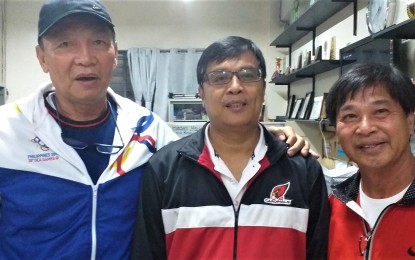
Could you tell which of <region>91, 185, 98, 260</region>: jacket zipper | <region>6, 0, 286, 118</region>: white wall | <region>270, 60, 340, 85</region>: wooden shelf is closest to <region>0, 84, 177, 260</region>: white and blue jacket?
<region>91, 185, 98, 260</region>: jacket zipper

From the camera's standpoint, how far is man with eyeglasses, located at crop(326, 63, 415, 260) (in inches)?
43.6

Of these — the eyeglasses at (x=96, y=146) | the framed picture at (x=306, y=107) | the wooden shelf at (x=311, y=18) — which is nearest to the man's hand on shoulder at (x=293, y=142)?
the eyeglasses at (x=96, y=146)

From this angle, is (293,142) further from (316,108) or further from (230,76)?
(316,108)

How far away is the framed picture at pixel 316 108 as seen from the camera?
339cm

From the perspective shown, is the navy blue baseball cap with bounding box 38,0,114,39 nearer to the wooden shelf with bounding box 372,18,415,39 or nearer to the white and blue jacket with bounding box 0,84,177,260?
the white and blue jacket with bounding box 0,84,177,260

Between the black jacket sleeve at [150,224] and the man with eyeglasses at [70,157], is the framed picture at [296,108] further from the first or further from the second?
the black jacket sleeve at [150,224]

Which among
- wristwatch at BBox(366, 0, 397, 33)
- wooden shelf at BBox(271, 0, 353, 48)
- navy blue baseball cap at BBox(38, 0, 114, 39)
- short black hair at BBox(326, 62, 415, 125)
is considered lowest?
short black hair at BBox(326, 62, 415, 125)

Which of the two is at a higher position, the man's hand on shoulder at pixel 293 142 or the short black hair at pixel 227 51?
the short black hair at pixel 227 51

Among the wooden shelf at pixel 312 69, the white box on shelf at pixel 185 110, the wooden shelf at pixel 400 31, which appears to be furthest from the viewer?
the white box on shelf at pixel 185 110

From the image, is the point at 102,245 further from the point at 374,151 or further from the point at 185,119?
the point at 185,119

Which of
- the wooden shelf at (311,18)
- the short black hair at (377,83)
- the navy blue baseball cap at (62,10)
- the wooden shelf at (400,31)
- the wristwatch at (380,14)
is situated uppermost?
the wooden shelf at (311,18)

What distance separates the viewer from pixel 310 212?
51.6 inches

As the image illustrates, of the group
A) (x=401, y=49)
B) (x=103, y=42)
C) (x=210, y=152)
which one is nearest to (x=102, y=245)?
(x=210, y=152)

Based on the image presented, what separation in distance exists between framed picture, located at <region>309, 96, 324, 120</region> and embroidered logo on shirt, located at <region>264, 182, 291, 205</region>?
2200mm
